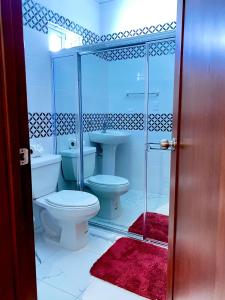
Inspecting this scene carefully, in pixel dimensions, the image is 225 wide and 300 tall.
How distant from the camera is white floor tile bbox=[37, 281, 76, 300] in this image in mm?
1417

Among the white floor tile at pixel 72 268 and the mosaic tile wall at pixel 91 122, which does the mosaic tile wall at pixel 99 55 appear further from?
the white floor tile at pixel 72 268

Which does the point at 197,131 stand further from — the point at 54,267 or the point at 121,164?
the point at 121,164

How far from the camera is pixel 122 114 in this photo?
3137 mm

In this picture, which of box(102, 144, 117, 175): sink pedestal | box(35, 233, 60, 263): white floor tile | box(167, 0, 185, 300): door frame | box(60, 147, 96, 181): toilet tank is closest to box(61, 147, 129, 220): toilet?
box(60, 147, 96, 181): toilet tank

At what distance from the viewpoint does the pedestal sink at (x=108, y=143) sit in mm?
2719

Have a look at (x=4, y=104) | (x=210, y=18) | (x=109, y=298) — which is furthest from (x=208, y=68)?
(x=109, y=298)

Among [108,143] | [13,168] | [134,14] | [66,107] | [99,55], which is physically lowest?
[108,143]

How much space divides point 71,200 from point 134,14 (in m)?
2.19

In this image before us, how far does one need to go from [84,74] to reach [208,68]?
2.08m

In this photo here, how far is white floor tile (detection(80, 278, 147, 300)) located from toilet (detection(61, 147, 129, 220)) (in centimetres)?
101

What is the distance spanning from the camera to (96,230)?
7.44 feet

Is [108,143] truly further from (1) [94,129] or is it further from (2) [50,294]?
(2) [50,294]

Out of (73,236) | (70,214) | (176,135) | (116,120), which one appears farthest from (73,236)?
(116,120)

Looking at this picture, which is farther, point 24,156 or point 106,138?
point 106,138
